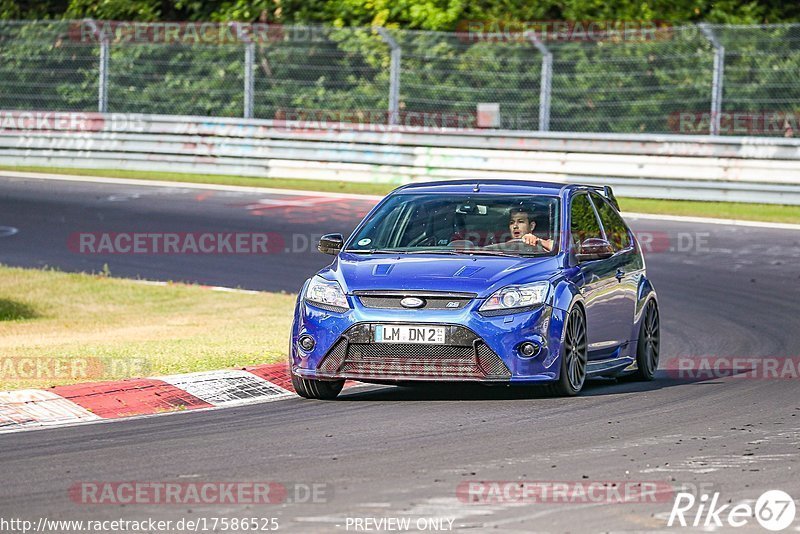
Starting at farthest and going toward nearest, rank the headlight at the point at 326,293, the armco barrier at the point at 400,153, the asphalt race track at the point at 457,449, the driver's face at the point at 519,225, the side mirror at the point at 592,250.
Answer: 1. the armco barrier at the point at 400,153
2. the driver's face at the point at 519,225
3. the side mirror at the point at 592,250
4. the headlight at the point at 326,293
5. the asphalt race track at the point at 457,449

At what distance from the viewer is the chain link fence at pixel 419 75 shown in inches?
1006

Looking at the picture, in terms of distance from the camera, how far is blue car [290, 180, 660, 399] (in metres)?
10.0

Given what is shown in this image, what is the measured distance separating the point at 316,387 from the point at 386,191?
16.6 meters

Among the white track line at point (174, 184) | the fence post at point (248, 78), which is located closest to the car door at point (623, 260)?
the white track line at point (174, 184)

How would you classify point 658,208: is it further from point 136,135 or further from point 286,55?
point 136,135

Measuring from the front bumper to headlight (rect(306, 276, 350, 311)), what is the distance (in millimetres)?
84

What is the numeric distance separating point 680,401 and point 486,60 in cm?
1734

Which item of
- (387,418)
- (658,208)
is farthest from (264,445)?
(658,208)

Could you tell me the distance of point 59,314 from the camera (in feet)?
55.4

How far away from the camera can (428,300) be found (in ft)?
33.2

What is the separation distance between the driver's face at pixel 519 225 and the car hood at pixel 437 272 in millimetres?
436

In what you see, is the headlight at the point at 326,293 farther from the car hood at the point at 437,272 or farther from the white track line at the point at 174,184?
the white track line at the point at 174,184

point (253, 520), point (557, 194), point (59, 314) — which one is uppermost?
point (557, 194)

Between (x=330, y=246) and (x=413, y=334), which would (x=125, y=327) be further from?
(x=413, y=334)
